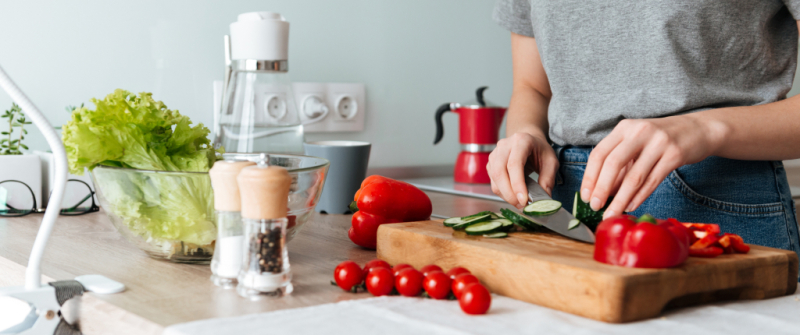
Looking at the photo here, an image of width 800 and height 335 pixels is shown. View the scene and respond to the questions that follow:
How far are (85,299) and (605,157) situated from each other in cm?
60

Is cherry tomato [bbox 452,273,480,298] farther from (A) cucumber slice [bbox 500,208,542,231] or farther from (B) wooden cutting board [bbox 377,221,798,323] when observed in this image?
(A) cucumber slice [bbox 500,208,542,231]

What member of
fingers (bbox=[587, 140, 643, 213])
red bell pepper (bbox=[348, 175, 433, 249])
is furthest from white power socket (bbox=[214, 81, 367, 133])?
fingers (bbox=[587, 140, 643, 213])

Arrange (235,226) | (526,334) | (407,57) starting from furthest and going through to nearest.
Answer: (407,57), (235,226), (526,334)

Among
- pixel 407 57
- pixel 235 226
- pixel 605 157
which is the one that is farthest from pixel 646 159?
pixel 407 57

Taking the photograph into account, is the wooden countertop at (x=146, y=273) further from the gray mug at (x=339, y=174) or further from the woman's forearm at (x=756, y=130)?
Answer: the woman's forearm at (x=756, y=130)

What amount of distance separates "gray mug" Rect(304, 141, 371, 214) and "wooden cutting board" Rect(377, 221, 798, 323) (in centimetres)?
52

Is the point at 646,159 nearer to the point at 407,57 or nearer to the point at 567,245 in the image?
the point at 567,245

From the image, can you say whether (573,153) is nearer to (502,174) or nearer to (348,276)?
(502,174)

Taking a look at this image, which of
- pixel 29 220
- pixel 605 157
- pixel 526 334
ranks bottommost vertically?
pixel 29 220

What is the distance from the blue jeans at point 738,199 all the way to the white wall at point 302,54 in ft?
3.24

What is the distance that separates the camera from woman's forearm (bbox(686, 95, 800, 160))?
0.84 meters

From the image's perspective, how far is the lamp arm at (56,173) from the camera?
2.13 feet

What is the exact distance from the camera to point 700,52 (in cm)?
98

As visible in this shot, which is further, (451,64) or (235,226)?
(451,64)
